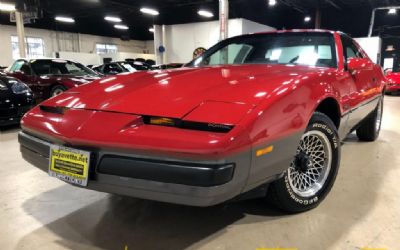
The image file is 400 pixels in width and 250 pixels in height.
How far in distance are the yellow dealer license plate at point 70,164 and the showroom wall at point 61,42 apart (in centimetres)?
2045

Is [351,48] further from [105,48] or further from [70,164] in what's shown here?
[105,48]

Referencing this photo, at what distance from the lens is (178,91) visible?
173cm

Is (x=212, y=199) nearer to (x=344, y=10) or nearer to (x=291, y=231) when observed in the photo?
(x=291, y=231)

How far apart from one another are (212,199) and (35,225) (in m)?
1.16

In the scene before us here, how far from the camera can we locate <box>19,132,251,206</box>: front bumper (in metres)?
1.34

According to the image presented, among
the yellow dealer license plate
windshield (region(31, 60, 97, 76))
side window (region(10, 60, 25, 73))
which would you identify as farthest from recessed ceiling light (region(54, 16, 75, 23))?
the yellow dealer license plate

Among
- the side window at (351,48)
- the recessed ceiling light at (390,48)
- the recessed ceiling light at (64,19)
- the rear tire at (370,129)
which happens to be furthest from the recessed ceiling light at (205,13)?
the side window at (351,48)

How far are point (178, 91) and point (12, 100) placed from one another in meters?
3.94

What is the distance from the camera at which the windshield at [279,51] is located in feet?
8.14

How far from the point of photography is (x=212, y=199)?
1.38m

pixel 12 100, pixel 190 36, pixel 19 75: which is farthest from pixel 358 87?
pixel 190 36

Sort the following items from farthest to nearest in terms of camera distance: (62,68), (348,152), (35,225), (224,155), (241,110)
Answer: (62,68), (348,152), (35,225), (241,110), (224,155)

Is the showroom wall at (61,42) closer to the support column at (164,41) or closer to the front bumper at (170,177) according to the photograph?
the support column at (164,41)

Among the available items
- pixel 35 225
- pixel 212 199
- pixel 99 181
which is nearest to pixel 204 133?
pixel 212 199
